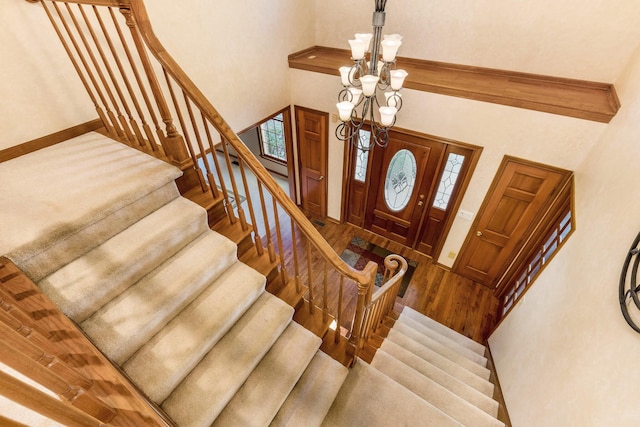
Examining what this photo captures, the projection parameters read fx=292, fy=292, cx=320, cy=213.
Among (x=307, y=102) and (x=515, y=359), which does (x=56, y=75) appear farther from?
(x=515, y=359)

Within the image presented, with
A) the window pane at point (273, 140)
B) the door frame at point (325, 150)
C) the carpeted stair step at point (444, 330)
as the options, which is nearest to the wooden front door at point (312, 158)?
the door frame at point (325, 150)

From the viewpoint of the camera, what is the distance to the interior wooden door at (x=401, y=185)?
3.69 m

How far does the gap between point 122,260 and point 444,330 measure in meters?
3.40

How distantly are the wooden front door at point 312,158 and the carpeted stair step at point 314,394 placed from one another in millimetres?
2999

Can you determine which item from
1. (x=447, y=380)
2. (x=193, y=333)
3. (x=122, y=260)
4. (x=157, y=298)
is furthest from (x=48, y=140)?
(x=447, y=380)

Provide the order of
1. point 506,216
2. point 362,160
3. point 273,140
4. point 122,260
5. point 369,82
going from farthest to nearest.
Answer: point 273,140, point 362,160, point 506,216, point 369,82, point 122,260

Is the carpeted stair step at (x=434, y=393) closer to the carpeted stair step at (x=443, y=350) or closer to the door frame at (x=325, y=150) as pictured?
the carpeted stair step at (x=443, y=350)

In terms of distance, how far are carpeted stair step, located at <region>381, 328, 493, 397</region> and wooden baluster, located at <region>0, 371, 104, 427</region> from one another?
2.53 m

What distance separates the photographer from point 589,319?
178 cm

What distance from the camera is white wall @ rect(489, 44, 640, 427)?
4.85 feet

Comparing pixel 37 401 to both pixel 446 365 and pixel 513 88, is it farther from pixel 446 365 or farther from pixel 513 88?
pixel 513 88

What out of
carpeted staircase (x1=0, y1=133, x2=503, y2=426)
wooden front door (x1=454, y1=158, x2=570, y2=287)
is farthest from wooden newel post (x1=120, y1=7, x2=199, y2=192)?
wooden front door (x1=454, y1=158, x2=570, y2=287)

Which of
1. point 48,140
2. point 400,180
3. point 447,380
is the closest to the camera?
point 48,140

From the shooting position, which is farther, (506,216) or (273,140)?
(273,140)
